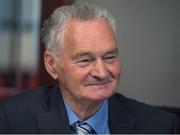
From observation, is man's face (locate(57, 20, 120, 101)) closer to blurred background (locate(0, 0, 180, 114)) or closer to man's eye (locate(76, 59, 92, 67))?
man's eye (locate(76, 59, 92, 67))

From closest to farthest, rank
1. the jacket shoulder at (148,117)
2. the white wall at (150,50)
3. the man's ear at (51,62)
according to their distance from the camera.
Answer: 1. the man's ear at (51,62)
2. the jacket shoulder at (148,117)
3. the white wall at (150,50)

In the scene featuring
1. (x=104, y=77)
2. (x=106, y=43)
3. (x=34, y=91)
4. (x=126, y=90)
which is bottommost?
(x=126, y=90)

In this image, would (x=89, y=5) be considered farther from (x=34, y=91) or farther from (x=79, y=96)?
(x=34, y=91)

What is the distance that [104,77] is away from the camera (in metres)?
1.48

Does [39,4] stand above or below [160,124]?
above

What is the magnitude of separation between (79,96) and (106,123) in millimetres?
214

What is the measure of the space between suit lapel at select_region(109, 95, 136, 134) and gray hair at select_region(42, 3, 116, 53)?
35 centimetres

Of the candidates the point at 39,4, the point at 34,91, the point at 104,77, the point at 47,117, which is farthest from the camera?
the point at 39,4

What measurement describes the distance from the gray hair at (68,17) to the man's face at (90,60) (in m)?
0.02

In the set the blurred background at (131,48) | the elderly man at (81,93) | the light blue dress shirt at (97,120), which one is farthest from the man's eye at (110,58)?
the blurred background at (131,48)

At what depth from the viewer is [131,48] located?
2.91m

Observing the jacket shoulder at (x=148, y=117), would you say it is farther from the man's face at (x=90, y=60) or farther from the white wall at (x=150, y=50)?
the white wall at (x=150, y=50)

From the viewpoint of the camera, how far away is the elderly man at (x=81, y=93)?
1.48 m

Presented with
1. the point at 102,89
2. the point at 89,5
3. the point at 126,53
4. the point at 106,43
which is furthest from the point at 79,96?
the point at 126,53
